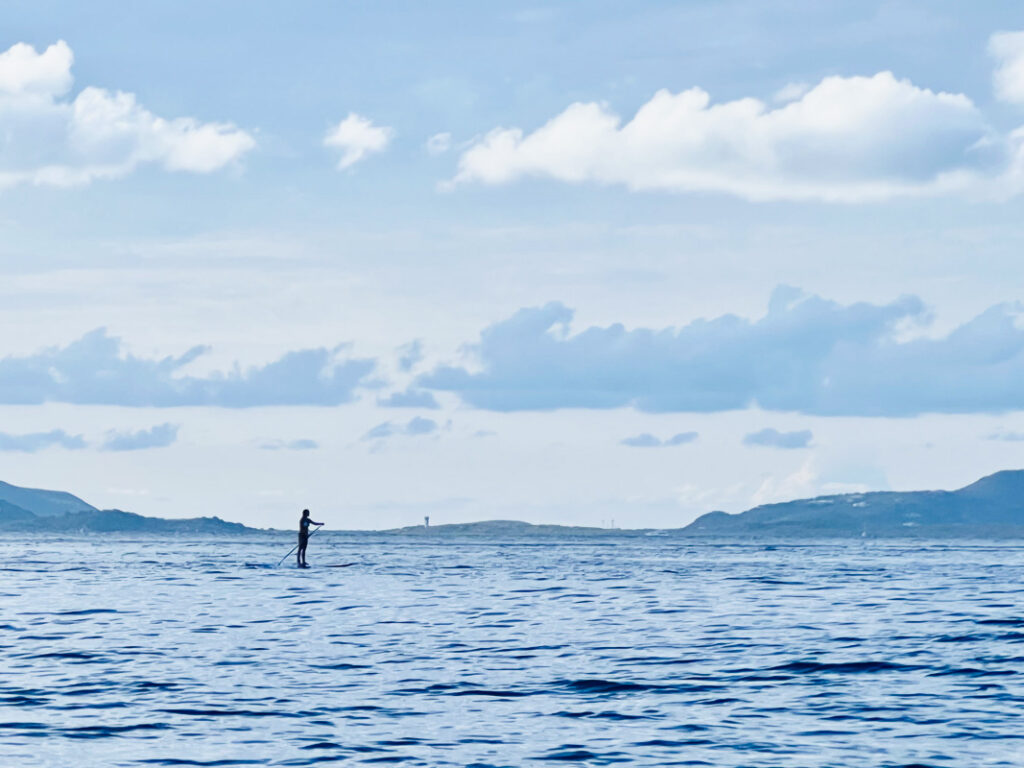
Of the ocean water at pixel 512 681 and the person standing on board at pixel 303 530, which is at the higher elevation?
the person standing on board at pixel 303 530

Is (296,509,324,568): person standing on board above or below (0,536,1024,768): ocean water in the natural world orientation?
above

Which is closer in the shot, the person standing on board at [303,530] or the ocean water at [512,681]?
the ocean water at [512,681]

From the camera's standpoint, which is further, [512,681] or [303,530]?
[303,530]

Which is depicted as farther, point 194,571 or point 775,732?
point 194,571

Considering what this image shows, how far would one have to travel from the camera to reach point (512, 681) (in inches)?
1116

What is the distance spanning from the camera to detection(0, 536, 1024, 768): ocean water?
2103cm

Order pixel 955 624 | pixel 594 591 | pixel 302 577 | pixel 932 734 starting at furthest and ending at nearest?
pixel 302 577
pixel 594 591
pixel 955 624
pixel 932 734

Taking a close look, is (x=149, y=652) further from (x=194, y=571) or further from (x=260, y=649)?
(x=194, y=571)

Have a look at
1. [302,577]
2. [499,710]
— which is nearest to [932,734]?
[499,710]

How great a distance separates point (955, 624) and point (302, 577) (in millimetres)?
41006

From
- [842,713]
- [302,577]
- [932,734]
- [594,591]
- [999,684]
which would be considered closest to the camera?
[932,734]

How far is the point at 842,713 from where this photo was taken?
2423cm

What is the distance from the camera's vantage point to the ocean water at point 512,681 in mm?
21031

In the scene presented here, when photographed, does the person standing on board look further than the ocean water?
Yes
